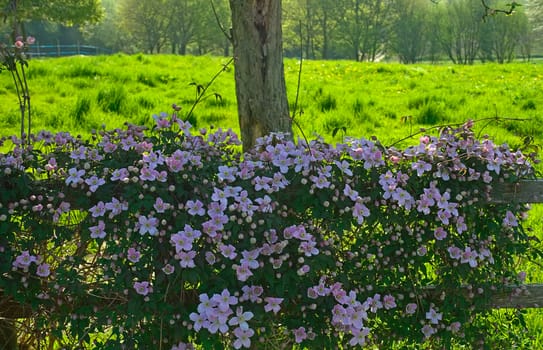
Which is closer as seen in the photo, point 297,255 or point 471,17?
point 297,255

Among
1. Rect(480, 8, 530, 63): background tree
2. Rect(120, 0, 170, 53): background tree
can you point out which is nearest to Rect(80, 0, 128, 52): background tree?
Rect(120, 0, 170, 53): background tree

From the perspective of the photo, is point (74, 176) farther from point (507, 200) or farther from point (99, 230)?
point (507, 200)

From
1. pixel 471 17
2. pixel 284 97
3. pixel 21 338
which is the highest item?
pixel 471 17

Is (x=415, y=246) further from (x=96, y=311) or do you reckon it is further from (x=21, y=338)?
(x=21, y=338)

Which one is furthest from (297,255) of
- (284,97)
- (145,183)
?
(284,97)

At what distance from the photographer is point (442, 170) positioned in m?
2.91

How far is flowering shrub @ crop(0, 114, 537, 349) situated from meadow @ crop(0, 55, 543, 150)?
424 centimetres

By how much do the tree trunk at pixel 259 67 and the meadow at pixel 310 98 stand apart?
3.35m

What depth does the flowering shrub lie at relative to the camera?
2.52 meters

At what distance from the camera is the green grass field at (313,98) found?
864 centimetres

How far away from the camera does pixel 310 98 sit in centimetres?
1040

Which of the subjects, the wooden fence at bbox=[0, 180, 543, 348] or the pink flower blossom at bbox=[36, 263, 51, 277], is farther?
the wooden fence at bbox=[0, 180, 543, 348]

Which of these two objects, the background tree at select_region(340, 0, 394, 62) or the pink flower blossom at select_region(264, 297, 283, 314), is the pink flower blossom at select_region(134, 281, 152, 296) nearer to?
the pink flower blossom at select_region(264, 297, 283, 314)

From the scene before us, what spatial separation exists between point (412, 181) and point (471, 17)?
6622 cm
